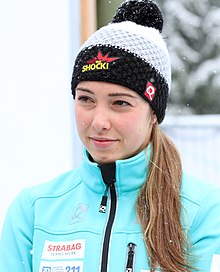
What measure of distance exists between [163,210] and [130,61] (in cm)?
44

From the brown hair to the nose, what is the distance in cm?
20

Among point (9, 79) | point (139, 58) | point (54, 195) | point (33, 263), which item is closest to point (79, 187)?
point (54, 195)

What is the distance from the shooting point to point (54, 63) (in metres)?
4.39

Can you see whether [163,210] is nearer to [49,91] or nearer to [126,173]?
[126,173]

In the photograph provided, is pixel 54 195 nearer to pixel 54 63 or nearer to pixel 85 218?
pixel 85 218

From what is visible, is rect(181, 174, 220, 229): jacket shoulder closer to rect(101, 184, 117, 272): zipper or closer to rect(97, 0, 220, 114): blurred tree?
rect(101, 184, 117, 272): zipper

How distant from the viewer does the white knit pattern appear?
2.20 m

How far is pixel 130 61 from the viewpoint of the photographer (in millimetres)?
2182

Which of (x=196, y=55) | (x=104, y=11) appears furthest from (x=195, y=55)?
(x=104, y=11)

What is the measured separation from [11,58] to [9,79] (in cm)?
12

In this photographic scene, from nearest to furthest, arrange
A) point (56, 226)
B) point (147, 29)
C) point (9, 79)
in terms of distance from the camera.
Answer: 1. point (56, 226)
2. point (147, 29)
3. point (9, 79)

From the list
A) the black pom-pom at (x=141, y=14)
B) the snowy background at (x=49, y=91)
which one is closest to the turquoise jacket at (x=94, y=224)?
the black pom-pom at (x=141, y=14)

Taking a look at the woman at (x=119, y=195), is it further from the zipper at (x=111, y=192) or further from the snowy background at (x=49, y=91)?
the snowy background at (x=49, y=91)

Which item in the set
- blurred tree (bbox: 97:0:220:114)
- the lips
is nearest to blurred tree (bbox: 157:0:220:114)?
blurred tree (bbox: 97:0:220:114)
